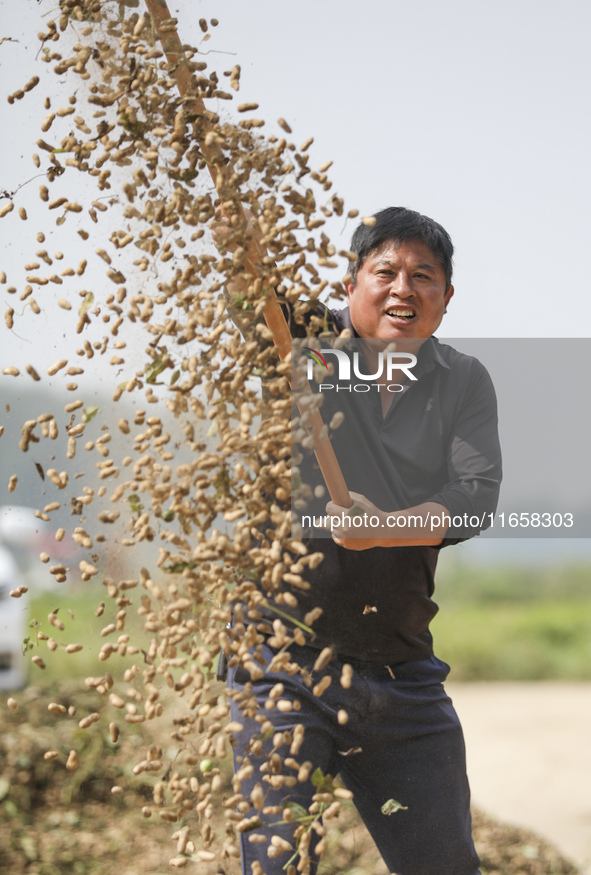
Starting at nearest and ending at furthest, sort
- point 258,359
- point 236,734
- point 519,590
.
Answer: point 258,359 < point 236,734 < point 519,590

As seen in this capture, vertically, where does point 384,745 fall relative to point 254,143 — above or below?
below

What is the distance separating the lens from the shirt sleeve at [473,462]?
175cm

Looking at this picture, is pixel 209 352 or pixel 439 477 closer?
pixel 209 352

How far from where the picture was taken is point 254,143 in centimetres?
158

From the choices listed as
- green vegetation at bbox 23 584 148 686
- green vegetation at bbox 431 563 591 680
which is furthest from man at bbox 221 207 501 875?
green vegetation at bbox 431 563 591 680

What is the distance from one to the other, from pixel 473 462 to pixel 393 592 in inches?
12.9

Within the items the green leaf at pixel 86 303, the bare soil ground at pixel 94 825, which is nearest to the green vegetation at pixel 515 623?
the bare soil ground at pixel 94 825

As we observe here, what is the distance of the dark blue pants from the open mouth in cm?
74

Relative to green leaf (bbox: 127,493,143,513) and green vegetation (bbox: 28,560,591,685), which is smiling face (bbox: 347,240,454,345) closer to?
green leaf (bbox: 127,493,143,513)

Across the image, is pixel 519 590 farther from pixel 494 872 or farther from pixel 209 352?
pixel 209 352

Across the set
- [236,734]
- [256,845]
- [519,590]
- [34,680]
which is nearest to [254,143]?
[236,734]

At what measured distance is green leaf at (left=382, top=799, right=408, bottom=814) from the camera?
171 centimetres

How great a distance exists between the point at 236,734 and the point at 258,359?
0.73 meters

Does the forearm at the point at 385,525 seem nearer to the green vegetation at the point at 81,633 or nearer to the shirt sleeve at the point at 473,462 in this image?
the shirt sleeve at the point at 473,462
